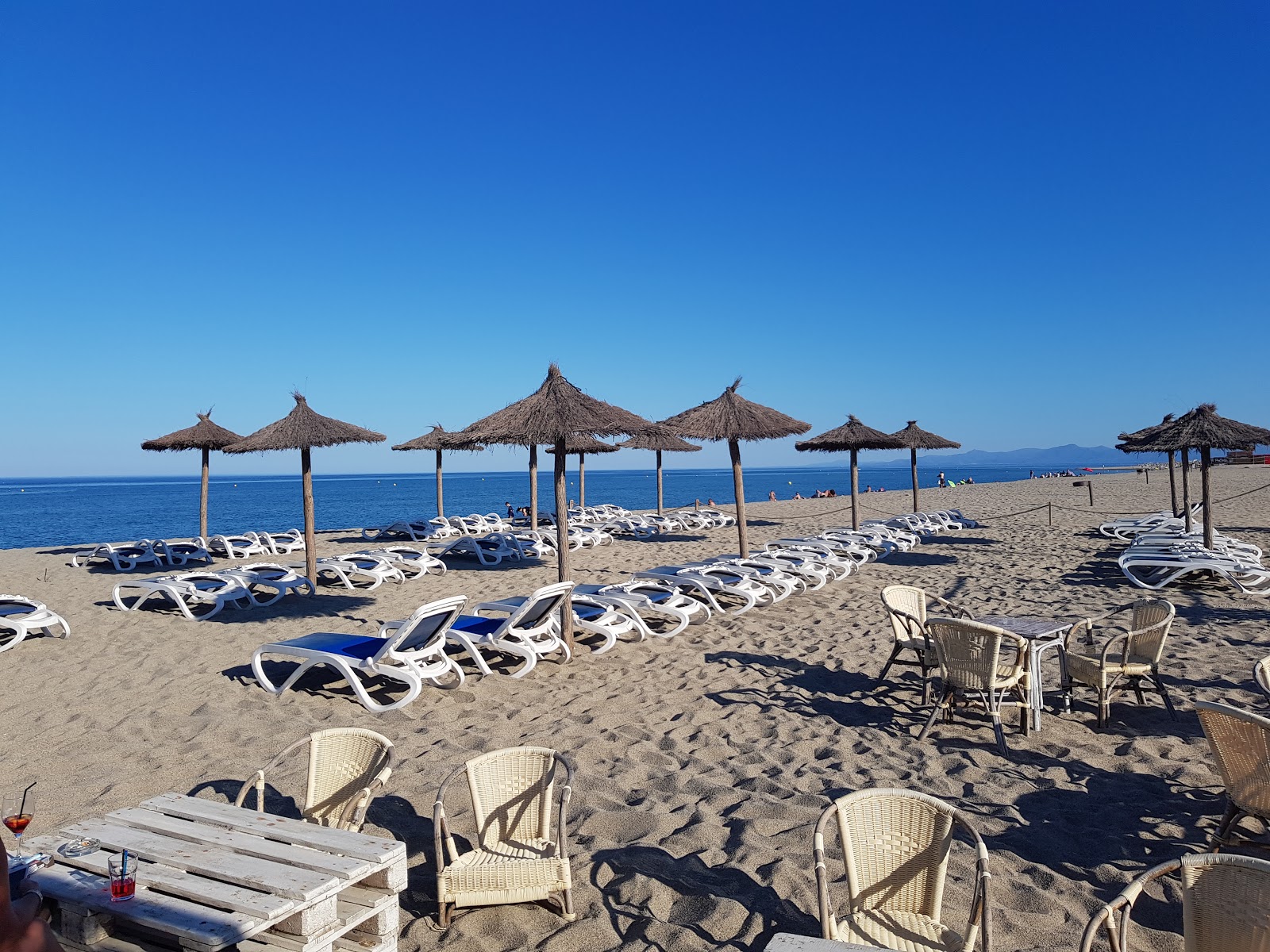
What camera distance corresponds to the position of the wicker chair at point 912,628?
5180 millimetres

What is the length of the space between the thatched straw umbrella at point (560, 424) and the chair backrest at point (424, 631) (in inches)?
47.8

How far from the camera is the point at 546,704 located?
543 centimetres

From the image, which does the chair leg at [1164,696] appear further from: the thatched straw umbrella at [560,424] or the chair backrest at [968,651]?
the thatched straw umbrella at [560,424]

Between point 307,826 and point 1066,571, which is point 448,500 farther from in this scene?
point 307,826

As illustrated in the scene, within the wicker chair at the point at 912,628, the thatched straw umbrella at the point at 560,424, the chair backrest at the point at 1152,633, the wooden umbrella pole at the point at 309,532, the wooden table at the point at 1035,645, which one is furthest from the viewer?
the wooden umbrella pole at the point at 309,532

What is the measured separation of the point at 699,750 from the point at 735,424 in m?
7.23

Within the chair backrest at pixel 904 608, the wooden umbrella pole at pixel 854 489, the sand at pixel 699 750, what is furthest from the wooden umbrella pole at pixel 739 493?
the chair backrest at pixel 904 608

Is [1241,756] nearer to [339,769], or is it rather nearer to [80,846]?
[339,769]

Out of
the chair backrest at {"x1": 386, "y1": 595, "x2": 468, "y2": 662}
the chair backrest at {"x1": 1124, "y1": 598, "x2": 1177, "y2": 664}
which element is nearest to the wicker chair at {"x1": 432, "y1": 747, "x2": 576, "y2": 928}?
the chair backrest at {"x1": 386, "y1": 595, "x2": 468, "y2": 662}

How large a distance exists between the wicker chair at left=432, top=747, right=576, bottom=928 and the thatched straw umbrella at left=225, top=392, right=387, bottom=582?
740cm

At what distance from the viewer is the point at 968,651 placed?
4492 mm

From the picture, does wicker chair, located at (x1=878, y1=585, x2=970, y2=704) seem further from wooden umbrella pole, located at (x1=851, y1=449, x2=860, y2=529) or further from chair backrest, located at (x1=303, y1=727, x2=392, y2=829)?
wooden umbrella pole, located at (x1=851, y1=449, x2=860, y2=529)

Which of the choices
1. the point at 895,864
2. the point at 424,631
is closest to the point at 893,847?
the point at 895,864

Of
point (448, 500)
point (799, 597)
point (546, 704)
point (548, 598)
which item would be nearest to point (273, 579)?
point (548, 598)
